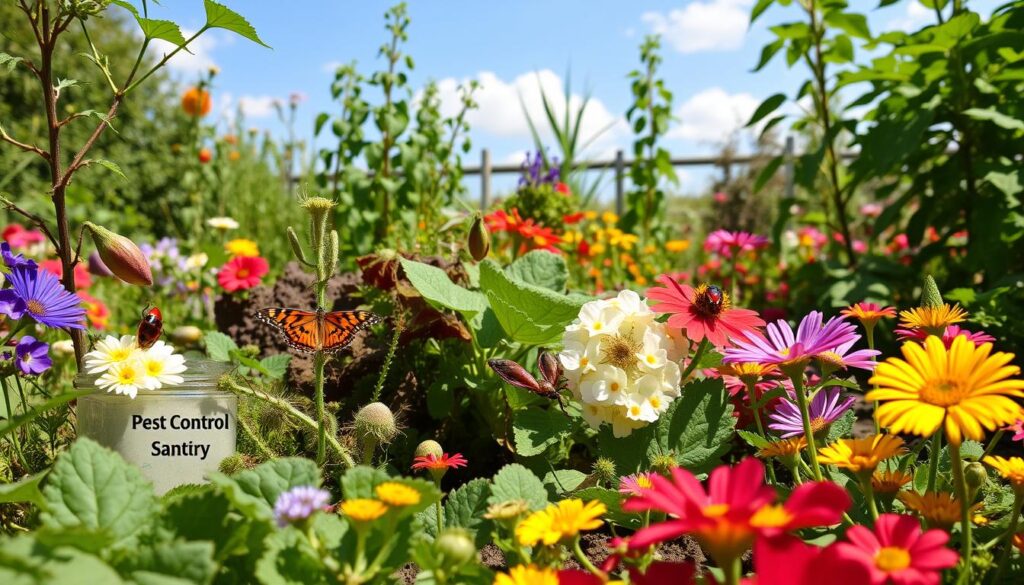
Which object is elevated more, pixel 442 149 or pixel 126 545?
pixel 442 149

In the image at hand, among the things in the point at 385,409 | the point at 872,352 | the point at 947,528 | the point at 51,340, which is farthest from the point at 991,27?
the point at 51,340

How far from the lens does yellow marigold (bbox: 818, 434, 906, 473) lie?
0.89 meters

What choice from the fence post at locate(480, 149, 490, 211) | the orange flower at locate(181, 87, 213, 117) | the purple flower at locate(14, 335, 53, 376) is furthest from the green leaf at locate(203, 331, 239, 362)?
the fence post at locate(480, 149, 490, 211)

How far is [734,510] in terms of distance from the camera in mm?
633

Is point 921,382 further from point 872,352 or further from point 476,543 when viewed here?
point 476,543

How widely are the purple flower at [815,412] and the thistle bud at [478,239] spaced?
66 cm

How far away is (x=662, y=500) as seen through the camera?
0.64m

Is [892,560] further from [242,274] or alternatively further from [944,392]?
[242,274]

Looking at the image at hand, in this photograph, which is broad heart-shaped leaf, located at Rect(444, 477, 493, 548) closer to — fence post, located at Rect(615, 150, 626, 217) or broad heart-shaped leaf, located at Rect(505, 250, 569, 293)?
broad heart-shaped leaf, located at Rect(505, 250, 569, 293)

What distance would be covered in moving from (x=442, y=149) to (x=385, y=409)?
6.87 ft

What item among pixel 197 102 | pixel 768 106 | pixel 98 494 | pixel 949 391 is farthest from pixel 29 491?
pixel 197 102

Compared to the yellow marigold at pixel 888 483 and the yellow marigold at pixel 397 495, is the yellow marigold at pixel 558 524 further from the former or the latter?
the yellow marigold at pixel 888 483

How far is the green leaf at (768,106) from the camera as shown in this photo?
283cm

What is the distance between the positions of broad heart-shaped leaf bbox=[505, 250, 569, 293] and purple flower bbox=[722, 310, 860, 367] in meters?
0.62
